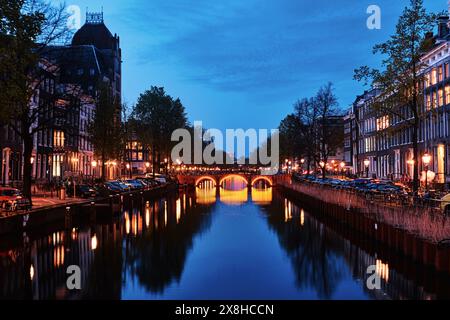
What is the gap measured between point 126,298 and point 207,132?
167 metres

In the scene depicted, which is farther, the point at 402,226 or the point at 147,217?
the point at 147,217

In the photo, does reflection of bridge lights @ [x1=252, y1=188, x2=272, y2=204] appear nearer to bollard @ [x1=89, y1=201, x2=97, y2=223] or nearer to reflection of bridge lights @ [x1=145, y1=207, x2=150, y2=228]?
reflection of bridge lights @ [x1=145, y1=207, x2=150, y2=228]

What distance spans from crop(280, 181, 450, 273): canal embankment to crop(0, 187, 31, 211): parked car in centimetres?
2657

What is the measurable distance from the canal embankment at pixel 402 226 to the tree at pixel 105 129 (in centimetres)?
3907

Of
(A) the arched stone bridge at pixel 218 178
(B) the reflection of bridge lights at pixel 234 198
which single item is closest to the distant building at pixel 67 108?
(A) the arched stone bridge at pixel 218 178

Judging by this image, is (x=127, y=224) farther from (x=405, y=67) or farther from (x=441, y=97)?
(x=441, y=97)

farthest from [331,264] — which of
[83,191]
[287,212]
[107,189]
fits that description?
[107,189]

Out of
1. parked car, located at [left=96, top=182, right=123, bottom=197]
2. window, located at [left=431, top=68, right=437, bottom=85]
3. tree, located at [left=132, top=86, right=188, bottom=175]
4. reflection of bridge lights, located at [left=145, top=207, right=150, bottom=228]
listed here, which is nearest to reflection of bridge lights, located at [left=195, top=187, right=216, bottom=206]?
tree, located at [left=132, top=86, right=188, bottom=175]

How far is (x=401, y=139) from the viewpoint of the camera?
10325 cm

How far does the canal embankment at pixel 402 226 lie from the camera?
26688 mm

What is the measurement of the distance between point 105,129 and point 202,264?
4989 centimetres

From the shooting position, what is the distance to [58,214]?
4659 centimetres

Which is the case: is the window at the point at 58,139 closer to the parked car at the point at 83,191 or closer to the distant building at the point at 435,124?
the parked car at the point at 83,191

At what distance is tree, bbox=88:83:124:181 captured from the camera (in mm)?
81375
